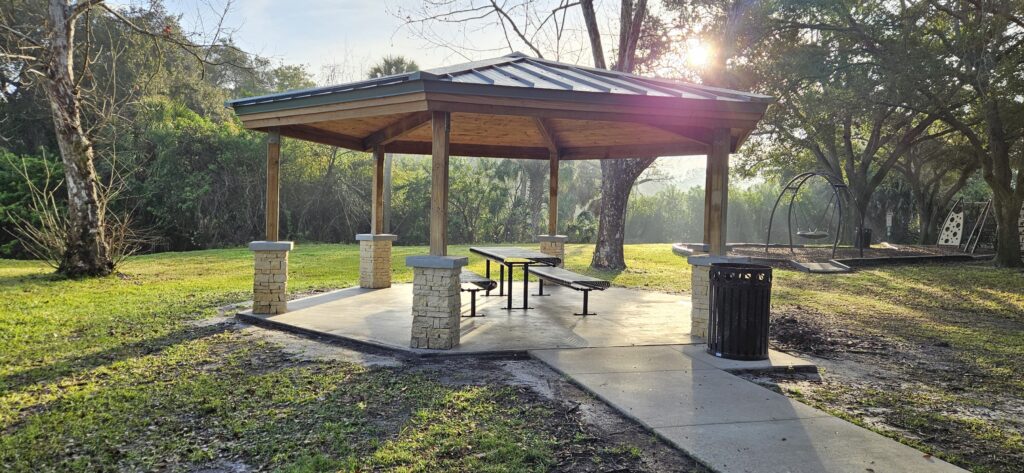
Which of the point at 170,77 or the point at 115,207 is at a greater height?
the point at 170,77

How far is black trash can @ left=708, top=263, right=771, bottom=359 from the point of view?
16.4ft

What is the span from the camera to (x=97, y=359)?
494cm

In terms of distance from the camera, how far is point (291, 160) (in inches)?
766

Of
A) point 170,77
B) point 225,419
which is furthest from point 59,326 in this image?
point 170,77

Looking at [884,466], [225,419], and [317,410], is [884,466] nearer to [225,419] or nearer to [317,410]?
[317,410]

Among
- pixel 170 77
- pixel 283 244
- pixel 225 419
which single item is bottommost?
pixel 225 419

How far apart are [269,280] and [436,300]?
2686mm

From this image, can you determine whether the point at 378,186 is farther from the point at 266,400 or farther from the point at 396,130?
the point at 266,400

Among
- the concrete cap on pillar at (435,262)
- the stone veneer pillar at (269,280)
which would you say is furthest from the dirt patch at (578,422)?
the stone veneer pillar at (269,280)

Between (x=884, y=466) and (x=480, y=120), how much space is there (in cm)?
580

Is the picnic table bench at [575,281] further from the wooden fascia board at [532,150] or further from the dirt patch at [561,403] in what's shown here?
the wooden fascia board at [532,150]

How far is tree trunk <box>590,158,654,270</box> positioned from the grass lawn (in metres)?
5.79

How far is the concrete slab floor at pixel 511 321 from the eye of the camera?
18.5ft

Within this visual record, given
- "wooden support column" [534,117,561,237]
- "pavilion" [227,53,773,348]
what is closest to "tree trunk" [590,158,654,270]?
"wooden support column" [534,117,561,237]
